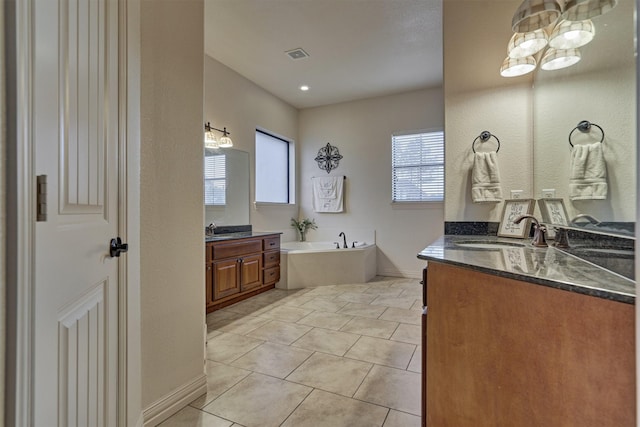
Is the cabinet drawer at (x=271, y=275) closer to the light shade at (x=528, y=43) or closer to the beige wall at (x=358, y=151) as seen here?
the beige wall at (x=358, y=151)

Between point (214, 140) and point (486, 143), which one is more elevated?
point (214, 140)

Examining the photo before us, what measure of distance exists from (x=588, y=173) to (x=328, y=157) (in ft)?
13.7

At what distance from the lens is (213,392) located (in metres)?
1.78

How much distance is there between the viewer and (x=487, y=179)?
2082 mm

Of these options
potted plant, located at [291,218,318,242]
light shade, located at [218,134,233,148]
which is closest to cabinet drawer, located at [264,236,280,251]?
potted plant, located at [291,218,318,242]

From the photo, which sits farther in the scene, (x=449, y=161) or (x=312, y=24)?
(x=312, y=24)

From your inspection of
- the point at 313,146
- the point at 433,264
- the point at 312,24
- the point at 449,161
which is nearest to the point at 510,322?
the point at 433,264

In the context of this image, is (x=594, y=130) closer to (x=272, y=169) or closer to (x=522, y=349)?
(x=522, y=349)

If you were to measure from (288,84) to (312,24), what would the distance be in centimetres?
154

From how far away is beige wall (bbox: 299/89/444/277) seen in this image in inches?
186

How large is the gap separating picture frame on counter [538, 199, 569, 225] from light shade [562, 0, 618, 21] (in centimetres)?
90

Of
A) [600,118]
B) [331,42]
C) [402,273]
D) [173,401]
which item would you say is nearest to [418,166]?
[402,273]

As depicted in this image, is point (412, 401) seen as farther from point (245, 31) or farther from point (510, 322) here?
point (245, 31)

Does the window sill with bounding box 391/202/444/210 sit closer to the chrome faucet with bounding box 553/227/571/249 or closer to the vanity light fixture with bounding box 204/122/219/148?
the vanity light fixture with bounding box 204/122/219/148
